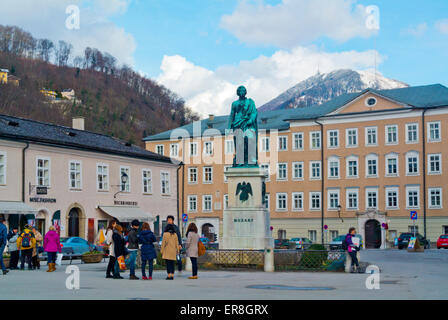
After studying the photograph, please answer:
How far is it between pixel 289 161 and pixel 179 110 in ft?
238

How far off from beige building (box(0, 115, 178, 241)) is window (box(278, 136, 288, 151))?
54.8ft

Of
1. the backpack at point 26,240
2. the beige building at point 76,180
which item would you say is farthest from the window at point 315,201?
the backpack at point 26,240

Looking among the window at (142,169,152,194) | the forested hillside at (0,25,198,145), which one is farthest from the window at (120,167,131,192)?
the forested hillside at (0,25,198,145)

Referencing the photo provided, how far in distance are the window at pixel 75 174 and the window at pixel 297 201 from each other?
27941 mm

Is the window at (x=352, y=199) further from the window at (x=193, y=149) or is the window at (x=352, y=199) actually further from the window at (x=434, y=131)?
the window at (x=193, y=149)

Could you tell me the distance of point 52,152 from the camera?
143 ft

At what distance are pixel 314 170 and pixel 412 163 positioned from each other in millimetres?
9533

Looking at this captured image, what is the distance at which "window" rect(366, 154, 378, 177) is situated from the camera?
64.8 meters

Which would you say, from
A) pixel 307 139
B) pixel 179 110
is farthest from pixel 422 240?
pixel 179 110

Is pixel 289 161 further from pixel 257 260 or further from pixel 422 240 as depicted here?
pixel 257 260

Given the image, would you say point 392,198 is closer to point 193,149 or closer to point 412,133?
point 412,133

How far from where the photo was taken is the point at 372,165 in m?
65.0

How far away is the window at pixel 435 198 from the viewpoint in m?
61.1

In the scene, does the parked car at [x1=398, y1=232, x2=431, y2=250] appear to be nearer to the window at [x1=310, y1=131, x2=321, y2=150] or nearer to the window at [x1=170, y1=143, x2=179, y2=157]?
the window at [x1=310, y1=131, x2=321, y2=150]
